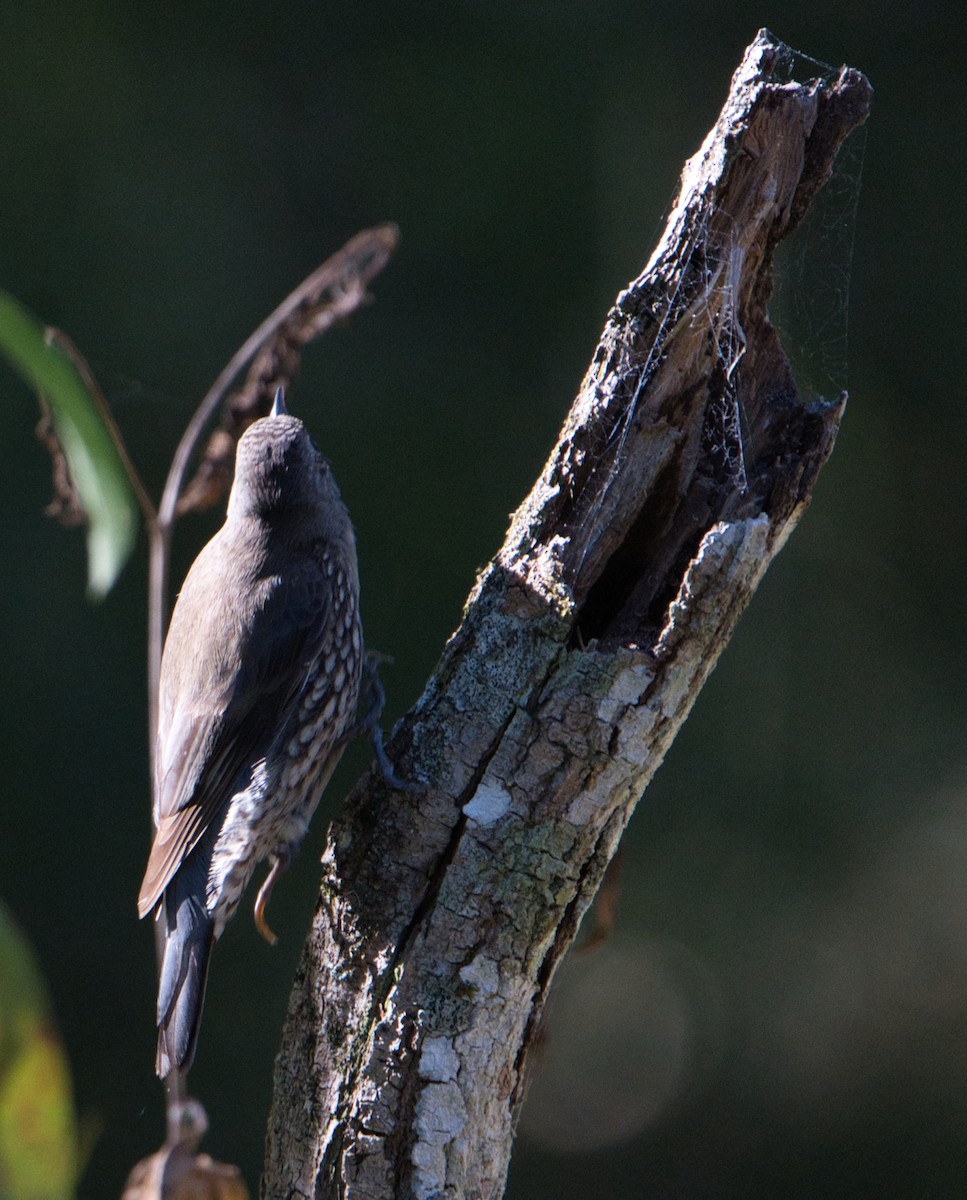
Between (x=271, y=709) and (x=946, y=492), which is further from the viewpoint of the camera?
(x=946, y=492)

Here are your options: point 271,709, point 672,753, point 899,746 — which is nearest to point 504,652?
point 271,709

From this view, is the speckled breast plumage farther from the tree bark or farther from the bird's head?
the tree bark

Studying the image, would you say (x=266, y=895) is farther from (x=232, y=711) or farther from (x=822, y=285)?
(x=822, y=285)

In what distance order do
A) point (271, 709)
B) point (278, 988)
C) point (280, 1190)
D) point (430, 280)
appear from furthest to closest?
A: point (430, 280) < point (278, 988) < point (271, 709) < point (280, 1190)

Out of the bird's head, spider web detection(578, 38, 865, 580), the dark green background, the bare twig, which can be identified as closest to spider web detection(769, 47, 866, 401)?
spider web detection(578, 38, 865, 580)

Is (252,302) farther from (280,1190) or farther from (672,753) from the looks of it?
(280,1190)

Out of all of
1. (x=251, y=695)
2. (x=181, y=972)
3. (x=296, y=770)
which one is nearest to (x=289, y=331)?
(x=251, y=695)

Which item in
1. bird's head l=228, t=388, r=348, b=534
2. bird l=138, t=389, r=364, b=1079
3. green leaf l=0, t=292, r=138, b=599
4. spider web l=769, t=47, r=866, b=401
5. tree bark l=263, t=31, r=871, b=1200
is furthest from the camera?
bird's head l=228, t=388, r=348, b=534


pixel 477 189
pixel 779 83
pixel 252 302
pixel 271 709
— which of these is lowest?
pixel 271 709
